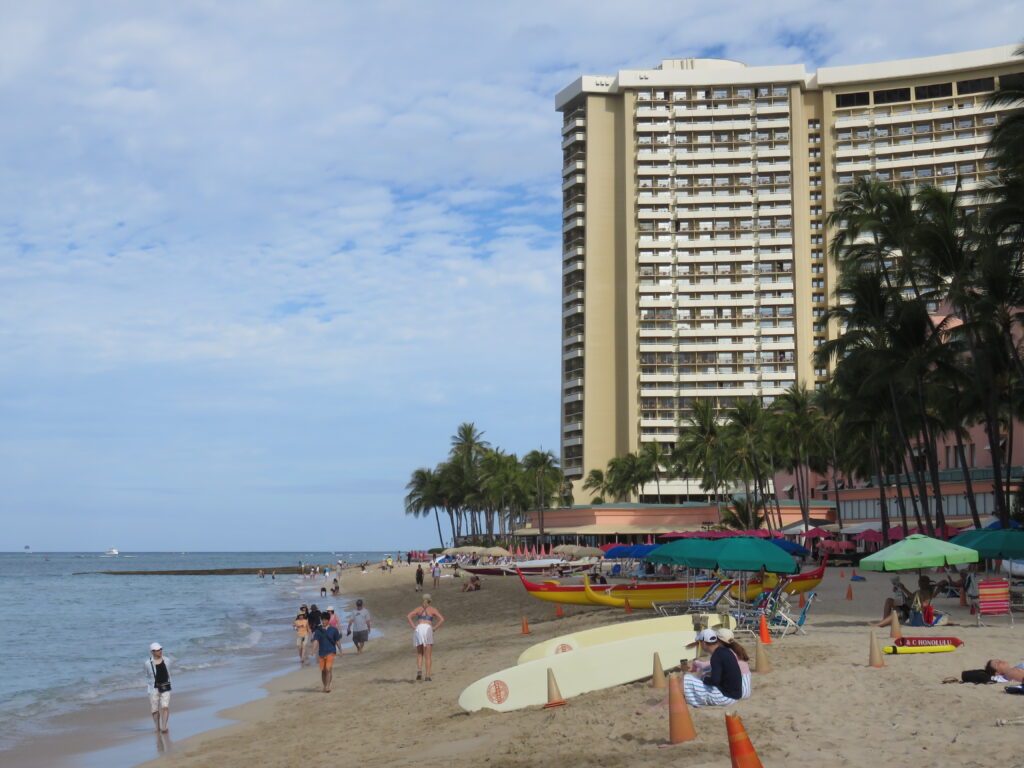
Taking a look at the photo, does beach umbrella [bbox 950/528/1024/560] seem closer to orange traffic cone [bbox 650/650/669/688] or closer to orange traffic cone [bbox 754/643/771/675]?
orange traffic cone [bbox 754/643/771/675]

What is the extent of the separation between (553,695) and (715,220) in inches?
4214

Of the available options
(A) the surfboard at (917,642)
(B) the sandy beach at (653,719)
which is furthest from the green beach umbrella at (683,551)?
(A) the surfboard at (917,642)

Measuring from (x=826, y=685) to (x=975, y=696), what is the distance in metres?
1.87

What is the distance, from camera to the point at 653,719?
11656mm

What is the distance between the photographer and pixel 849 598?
2930 cm

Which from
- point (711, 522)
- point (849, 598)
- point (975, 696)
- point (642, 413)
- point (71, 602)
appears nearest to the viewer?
point (975, 696)

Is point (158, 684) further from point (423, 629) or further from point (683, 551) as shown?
point (683, 551)

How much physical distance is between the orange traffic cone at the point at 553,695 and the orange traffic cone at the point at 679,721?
3.20 metres

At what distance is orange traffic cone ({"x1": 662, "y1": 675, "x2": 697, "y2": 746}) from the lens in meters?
10.4

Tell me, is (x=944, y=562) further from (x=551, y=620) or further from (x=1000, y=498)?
(x=1000, y=498)

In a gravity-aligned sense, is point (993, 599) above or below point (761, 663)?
above

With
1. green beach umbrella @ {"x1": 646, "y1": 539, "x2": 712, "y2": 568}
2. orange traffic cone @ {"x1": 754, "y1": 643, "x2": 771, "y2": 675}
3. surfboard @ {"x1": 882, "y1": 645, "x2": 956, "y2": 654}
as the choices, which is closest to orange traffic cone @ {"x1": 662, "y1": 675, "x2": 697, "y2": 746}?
orange traffic cone @ {"x1": 754, "y1": 643, "x2": 771, "y2": 675}

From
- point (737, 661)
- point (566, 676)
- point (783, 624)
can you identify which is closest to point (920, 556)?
point (783, 624)

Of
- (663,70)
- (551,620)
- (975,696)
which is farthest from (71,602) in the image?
(663,70)
